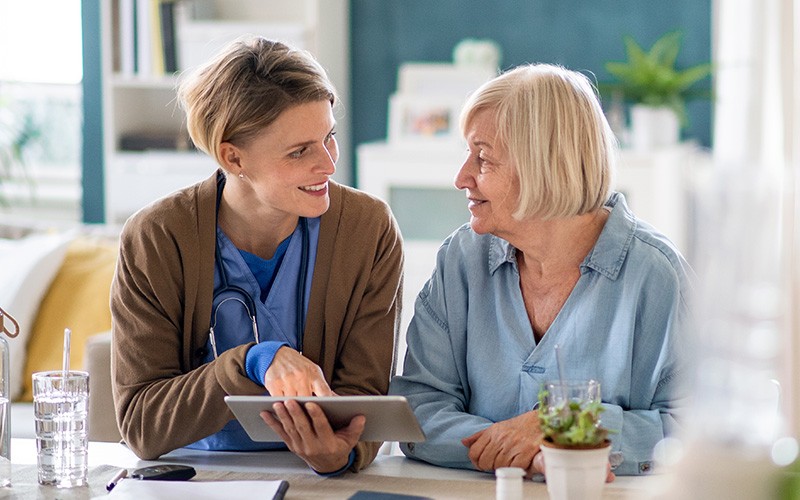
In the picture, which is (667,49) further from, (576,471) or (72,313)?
(576,471)

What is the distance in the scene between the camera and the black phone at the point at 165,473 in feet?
5.16

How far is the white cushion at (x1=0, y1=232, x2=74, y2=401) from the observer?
3.01 m

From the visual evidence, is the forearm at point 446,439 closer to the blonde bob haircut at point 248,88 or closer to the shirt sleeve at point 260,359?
the shirt sleeve at point 260,359

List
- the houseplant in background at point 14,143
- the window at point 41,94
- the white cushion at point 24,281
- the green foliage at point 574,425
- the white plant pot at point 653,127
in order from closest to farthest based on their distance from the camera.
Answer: the green foliage at point 574,425 → the white cushion at point 24,281 → the white plant pot at point 653,127 → the houseplant in background at point 14,143 → the window at point 41,94

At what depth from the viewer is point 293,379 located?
1660mm

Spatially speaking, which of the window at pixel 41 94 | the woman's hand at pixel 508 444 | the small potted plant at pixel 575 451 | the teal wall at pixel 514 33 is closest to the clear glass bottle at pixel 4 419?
the woman's hand at pixel 508 444

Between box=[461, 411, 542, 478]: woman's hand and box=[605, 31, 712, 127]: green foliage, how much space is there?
Answer: 9.94ft

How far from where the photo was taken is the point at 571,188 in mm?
1797

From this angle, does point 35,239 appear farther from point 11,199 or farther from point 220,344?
point 11,199

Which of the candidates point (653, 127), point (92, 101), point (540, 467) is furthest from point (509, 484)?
point (92, 101)

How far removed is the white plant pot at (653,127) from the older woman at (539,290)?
2.59 meters

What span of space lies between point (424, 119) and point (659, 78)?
3.14 ft

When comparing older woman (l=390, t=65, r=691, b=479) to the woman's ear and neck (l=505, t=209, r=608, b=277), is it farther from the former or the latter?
the woman's ear

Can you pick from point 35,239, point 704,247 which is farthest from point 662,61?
point 704,247
